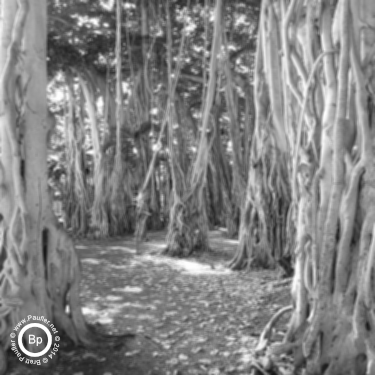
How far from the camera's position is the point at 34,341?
2254 mm

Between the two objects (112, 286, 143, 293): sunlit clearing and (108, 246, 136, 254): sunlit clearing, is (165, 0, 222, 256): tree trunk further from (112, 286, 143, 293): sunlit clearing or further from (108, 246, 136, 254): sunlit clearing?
(112, 286, 143, 293): sunlit clearing

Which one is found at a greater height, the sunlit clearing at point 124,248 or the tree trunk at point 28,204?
the tree trunk at point 28,204

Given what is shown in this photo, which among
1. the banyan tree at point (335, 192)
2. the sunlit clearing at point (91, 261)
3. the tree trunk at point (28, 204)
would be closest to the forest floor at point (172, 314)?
the sunlit clearing at point (91, 261)

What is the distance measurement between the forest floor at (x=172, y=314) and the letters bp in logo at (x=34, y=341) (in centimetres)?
4

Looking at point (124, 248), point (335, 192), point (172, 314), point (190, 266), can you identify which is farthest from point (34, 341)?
point (124, 248)

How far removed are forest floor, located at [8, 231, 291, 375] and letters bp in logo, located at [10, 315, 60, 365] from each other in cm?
4

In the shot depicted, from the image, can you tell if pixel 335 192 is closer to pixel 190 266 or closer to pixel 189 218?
pixel 190 266

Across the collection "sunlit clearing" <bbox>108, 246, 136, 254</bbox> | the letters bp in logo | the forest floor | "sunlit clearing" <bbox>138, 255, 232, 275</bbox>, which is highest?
the letters bp in logo

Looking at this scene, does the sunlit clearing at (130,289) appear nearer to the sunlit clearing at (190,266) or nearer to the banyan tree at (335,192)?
the sunlit clearing at (190,266)

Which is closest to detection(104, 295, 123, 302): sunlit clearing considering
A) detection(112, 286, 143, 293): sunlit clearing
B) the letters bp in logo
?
detection(112, 286, 143, 293): sunlit clearing

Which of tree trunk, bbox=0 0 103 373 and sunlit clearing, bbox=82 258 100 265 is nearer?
tree trunk, bbox=0 0 103 373

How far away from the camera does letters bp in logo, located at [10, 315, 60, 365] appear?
2.21m

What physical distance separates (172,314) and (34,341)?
1.11 meters

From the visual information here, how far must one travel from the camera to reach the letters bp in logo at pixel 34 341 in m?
2.21
